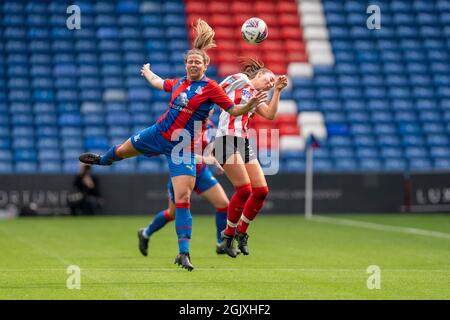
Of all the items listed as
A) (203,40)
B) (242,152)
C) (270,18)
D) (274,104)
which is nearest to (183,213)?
(242,152)

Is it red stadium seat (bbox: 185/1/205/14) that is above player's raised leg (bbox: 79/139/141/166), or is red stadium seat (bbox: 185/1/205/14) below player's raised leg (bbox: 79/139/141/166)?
above

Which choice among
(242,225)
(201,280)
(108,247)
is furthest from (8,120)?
(201,280)

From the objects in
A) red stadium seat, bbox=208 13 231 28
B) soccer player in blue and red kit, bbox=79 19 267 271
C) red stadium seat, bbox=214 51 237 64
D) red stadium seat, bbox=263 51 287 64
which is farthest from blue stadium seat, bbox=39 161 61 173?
soccer player in blue and red kit, bbox=79 19 267 271

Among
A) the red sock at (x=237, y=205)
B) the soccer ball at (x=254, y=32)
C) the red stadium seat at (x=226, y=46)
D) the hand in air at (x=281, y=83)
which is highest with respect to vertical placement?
the red stadium seat at (x=226, y=46)

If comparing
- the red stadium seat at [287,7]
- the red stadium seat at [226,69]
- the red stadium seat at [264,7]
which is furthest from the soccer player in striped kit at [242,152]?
the red stadium seat at [287,7]

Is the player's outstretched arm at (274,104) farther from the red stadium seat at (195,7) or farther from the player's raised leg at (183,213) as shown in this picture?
the red stadium seat at (195,7)

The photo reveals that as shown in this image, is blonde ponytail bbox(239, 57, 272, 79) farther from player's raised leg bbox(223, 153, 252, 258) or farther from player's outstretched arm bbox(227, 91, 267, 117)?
player's outstretched arm bbox(227, 91, 267, 117)

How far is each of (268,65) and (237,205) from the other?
1357 cm

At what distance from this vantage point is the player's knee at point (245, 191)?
37.9 feet

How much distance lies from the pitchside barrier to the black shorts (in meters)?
9.63

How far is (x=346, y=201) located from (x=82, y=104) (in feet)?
21.7

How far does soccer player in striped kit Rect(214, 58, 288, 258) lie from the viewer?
11266 mm

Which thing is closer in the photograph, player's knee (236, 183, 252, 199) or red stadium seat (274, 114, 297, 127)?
player's knee (236, 183, 252, 199)

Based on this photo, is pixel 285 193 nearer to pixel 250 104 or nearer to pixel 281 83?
pixel 281 83
